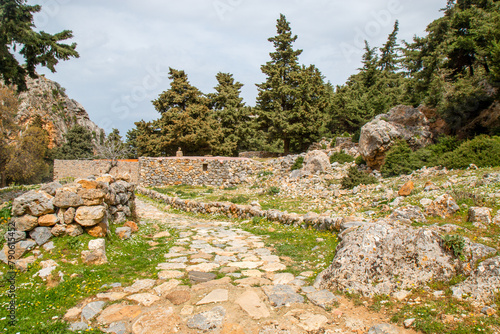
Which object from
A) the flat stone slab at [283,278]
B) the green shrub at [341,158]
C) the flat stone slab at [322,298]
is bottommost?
the flat stone slab at [283,278]

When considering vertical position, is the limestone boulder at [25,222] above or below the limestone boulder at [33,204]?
below

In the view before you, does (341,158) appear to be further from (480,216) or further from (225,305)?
(225,305)

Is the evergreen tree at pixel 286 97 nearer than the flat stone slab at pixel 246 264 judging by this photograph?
No

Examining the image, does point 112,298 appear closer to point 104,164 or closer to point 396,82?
point 104,164

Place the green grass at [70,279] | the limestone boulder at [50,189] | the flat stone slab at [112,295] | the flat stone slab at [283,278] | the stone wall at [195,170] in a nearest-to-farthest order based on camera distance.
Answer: the green grass at [70,279]
the flat stone slab at [112,295]
the flat stone slab at [283,278]
the limestone boulder at [50,189]
the stone wall at [195,170]

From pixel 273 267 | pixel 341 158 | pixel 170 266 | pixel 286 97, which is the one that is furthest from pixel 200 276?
pixel 286 97

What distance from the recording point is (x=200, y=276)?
4297mm

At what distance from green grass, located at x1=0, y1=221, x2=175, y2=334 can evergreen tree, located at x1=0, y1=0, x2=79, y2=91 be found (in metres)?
11.1

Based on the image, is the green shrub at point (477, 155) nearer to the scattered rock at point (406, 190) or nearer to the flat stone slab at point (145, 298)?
the scattered rock at point (406, 190)

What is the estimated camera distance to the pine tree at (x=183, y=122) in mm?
30484

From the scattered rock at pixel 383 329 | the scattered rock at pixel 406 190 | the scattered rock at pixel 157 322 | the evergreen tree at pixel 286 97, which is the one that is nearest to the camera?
the scattered rock at pixel 383 329

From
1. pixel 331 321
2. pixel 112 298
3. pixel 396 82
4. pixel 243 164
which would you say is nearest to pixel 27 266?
pixel 112 298

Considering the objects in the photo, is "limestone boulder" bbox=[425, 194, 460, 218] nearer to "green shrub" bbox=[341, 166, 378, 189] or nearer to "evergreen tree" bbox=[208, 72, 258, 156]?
"green shrub" bbox=[341, 166, 378, 189]

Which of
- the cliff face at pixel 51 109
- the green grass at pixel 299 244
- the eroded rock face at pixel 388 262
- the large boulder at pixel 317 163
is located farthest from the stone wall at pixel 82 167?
the eroded rock face at pixel 388 262
